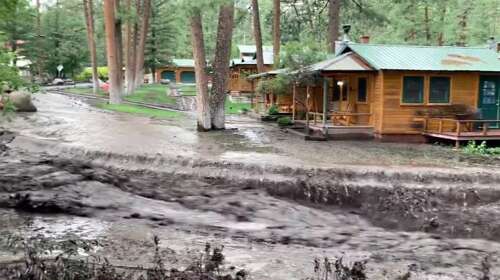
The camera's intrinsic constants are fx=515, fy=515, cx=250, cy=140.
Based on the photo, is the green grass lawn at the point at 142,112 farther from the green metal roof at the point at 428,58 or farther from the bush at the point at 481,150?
the bush at the point at 481,150

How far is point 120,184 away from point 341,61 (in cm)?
888

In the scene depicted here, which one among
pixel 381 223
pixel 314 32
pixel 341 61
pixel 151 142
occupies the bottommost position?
pixel 381 223

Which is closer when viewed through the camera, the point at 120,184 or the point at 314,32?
the point at 120,184

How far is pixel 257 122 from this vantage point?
24297mm

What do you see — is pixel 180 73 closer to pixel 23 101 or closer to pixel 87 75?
pixel 87 75

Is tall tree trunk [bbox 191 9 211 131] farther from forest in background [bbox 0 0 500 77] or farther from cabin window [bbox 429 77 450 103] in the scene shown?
cabin window [bbox 429 77 450 103]

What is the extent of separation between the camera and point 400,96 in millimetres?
17359

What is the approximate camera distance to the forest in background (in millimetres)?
28328

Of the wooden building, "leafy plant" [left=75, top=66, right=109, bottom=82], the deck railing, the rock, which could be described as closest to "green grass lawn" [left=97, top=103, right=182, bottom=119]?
the rock

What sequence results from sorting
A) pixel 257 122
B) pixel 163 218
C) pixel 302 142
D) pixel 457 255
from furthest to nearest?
pixel 257 122, pixel 302 142, pixel 163 218, pixel 457 255

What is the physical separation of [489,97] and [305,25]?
17597 mm

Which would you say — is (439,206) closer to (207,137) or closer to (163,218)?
(163,218)

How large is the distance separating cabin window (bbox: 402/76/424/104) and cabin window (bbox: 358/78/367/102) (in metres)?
1.58

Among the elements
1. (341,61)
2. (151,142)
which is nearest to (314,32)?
(341,61)
